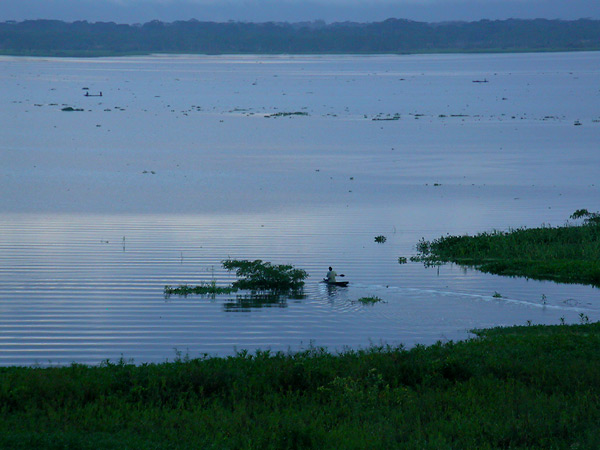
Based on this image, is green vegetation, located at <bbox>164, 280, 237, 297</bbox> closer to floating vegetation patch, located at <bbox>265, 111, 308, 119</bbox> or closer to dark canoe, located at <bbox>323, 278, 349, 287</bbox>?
dark canoe, located at <bbox>323, 278, 349, 287</bbox>

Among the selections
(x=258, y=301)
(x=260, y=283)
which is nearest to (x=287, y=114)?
(x=260, y=283)

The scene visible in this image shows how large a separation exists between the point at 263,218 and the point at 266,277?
12.5 m

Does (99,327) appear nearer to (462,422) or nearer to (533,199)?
(462,422)

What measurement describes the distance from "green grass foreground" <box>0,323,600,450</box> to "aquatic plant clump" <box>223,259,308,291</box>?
858 cm

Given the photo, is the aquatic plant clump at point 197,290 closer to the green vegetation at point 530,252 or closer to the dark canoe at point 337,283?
the dark canoe at point 337,283

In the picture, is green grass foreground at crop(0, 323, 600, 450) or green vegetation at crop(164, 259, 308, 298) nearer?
green grass foreground at crop(0, 323, 600, 450)

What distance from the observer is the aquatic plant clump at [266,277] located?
2483cm

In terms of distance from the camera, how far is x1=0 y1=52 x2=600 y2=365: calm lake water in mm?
21188

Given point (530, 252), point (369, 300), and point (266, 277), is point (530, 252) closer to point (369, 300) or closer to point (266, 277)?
point (369, 300)

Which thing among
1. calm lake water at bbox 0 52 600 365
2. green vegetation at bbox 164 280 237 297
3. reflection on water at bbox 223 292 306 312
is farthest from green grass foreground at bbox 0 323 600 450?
green vegetation at bbox 164 280 237 297

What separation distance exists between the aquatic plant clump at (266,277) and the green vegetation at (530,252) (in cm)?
569

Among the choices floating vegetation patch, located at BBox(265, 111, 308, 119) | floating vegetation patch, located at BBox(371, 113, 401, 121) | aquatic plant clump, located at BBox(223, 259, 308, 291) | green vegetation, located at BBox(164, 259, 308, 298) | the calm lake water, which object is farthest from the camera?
floating vegetation patch, located at BBox(265, 111, 308, 119)

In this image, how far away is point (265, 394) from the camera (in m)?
13.6

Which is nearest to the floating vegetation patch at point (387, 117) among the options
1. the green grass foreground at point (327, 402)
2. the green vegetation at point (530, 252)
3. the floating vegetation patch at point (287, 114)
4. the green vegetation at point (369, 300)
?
the floating vegetation patch at point (287, 114)
